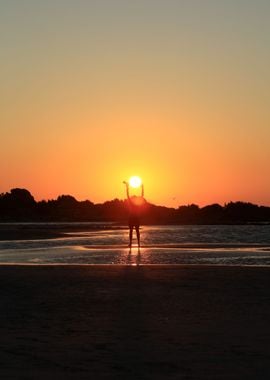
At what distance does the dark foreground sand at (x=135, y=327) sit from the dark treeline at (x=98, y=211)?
303 ft

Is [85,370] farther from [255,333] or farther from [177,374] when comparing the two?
[255,333]

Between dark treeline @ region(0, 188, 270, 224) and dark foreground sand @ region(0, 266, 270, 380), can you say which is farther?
dark treeline @ region(0, 188, 270, 224)

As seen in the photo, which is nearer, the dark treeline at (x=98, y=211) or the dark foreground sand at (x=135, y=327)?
the dark foreground sand at (x=135, y=327)

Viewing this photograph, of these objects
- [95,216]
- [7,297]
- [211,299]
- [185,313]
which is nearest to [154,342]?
[185,313]

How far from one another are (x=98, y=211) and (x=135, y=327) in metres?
115

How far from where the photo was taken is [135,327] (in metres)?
9.38

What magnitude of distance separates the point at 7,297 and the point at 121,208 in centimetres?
11370

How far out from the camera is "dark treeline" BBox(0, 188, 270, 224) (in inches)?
4354

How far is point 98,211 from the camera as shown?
408 ft

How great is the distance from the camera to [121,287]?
13.9m

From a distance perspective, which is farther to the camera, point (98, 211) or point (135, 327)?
point (98, 211)

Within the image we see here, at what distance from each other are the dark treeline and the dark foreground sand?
92.3 m

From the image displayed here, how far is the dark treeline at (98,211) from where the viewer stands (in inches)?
4354

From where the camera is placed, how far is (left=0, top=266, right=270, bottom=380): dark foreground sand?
7070 millimetres
